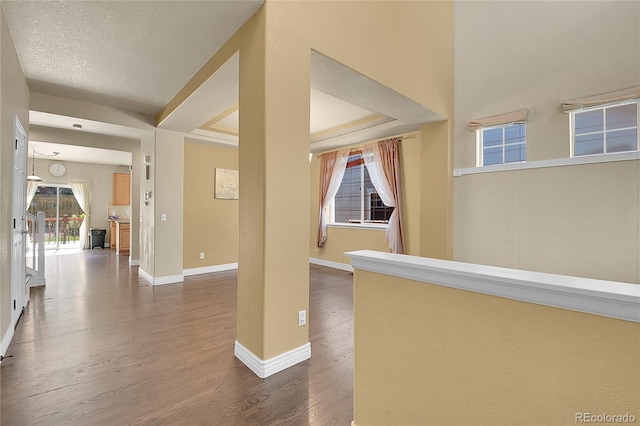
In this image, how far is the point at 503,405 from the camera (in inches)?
38.0

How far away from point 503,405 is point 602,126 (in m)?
3.99

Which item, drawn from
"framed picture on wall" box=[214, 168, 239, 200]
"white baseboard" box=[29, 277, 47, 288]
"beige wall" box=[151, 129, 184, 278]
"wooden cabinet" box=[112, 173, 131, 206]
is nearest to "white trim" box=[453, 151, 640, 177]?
"framed picture on wall" box=[214, 168, 239, 200]

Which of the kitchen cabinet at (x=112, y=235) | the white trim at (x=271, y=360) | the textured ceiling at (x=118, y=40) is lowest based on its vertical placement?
the white trim at (x=271, y=360)

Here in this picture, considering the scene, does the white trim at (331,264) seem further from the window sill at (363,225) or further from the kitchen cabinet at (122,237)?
the kitchen cabinet at (122,237)

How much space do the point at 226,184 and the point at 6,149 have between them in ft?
11.4

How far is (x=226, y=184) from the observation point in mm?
5723

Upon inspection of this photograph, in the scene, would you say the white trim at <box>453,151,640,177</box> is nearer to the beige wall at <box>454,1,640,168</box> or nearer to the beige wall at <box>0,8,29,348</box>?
the beige wall at <box>454,1,640,168</box>

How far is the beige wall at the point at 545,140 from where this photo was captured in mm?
3182

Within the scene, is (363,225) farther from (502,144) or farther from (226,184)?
(226,184)

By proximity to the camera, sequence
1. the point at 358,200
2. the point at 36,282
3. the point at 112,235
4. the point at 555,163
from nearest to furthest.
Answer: the point at 555,163, the point at 36,282, the point at 358,200, the point at 112,235

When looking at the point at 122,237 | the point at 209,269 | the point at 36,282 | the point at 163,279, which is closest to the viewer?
the point at 36,282

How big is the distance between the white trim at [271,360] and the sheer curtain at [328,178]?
3.97 m

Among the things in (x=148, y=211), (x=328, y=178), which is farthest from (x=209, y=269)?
(x=328, y=178)

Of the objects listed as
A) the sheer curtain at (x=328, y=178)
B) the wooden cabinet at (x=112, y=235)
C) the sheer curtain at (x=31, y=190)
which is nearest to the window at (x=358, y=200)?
the sheer curtain at (x=328, y=178)
